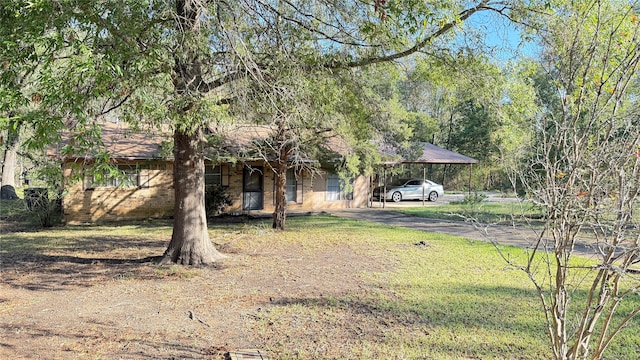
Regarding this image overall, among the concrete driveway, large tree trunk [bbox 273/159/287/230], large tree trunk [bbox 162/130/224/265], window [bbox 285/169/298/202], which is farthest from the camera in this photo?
window [bbox 285/169/298/202]

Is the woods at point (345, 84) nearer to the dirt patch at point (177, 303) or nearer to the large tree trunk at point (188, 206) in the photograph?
the large tree trunk at point (188, 206)

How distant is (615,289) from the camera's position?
9.55 feet

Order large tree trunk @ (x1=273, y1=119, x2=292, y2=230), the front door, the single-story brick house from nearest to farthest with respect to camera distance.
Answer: large tree trunk @ (x1=273, y1=119, x2=292, y2=230), the single-story brick house, the front door

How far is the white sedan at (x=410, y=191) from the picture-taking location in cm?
2511

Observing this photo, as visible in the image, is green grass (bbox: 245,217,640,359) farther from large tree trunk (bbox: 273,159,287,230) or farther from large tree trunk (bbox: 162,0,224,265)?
large tree trunk (bbox: 273,159,287,230)

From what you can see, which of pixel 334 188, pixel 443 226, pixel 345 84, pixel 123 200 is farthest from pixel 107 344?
pixel 334 188

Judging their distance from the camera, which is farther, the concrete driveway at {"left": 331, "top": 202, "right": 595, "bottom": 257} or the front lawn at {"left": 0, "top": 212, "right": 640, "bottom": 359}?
the concrete driveway at {"left": 331, "top": 202, "right": 595, "bottom": 257}

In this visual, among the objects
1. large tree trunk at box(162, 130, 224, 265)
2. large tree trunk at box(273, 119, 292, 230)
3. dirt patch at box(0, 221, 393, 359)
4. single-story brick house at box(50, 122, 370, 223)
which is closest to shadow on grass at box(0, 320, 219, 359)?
dirt patch at box(0, 221, 393, 359)

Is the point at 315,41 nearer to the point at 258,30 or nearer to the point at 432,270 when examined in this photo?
the point at 258,30

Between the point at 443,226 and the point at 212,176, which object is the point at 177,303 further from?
the point at 212,176

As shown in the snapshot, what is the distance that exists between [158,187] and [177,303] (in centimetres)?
1163

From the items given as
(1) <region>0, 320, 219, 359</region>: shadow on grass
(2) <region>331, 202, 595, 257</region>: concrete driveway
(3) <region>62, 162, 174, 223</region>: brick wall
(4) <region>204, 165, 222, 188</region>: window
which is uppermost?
(4) <region>204, 165, 222, 188</region>: window

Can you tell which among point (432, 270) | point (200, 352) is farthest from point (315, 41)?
point (200, 352)

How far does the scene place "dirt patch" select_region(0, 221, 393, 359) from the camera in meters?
4.91
